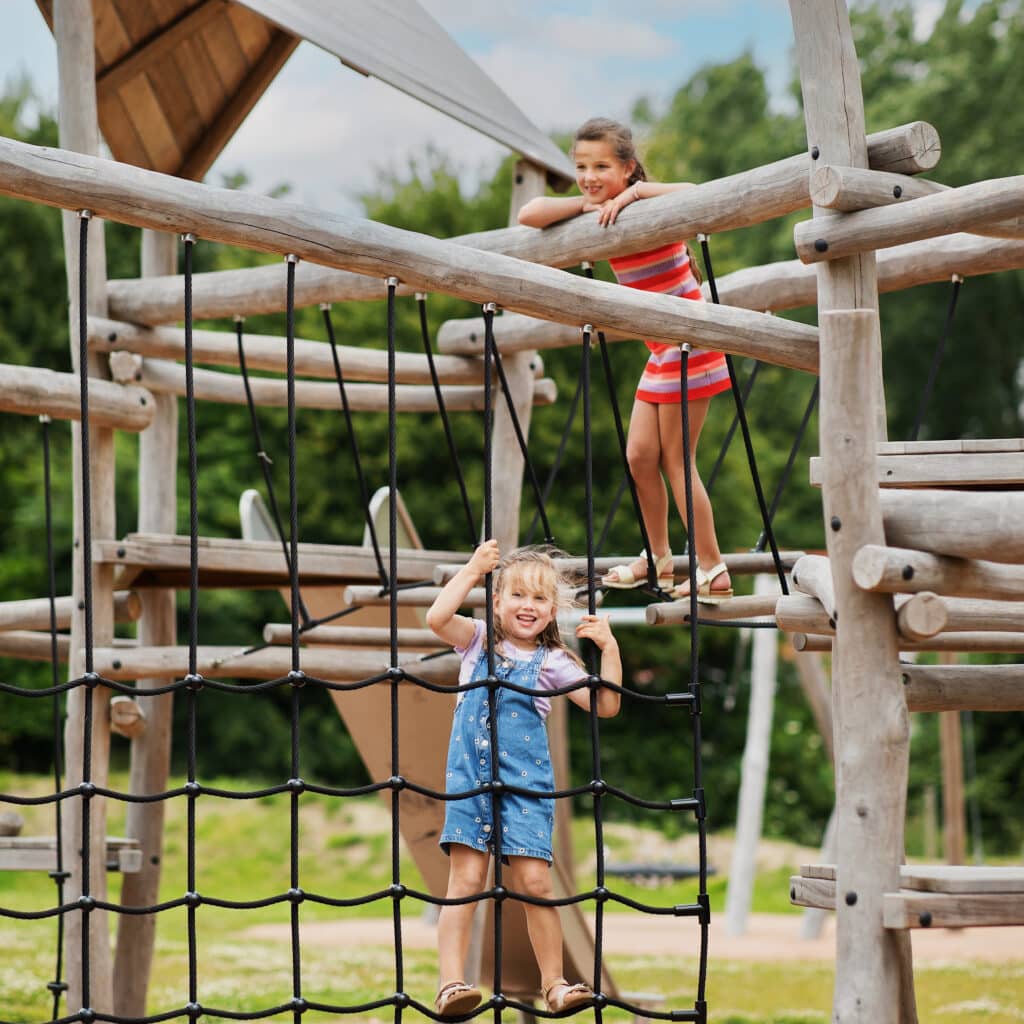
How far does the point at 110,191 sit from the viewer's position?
104 inches

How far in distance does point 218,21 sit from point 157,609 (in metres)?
2.18

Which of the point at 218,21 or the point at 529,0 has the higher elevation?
the point at 529,0

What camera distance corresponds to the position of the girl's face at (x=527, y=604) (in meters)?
3.08

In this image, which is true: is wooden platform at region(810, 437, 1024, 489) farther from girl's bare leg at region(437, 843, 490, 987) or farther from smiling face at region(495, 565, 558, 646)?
girl's bare leg at region(437, 843, 490, 987)

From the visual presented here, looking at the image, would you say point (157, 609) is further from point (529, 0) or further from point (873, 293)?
point (529, 0)

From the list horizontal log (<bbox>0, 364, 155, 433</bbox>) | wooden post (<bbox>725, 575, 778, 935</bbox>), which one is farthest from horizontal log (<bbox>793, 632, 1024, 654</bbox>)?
wooden post (<bbox>725, 575, 778, 935</bbox>)

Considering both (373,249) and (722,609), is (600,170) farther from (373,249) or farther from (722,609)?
(373,249)

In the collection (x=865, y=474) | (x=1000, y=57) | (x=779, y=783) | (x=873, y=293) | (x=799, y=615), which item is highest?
(x=1000, y=57)


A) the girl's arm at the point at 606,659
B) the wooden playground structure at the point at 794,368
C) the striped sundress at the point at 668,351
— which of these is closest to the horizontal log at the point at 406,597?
the wooden playground structure at the point at 794,368

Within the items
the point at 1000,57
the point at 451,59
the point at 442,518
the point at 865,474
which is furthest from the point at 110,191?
the point at 1000,57

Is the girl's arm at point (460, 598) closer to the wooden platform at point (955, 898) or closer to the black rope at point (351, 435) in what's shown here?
the wooden platform at point (955, 898)

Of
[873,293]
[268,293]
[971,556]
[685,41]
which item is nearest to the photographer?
[971,556]

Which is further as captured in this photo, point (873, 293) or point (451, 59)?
point (451, 59)

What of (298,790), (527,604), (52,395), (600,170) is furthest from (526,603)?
(52,395)
